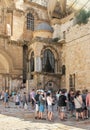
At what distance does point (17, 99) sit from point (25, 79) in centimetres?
965

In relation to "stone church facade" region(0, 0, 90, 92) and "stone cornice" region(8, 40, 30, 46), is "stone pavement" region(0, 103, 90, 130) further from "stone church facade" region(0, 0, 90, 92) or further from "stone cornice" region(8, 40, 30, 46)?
"stone cornice" region(8, 40, 30, 46)

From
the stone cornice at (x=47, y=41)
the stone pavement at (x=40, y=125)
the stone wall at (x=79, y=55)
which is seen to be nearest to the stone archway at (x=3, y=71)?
the stone cornice at (x=47, y=41)

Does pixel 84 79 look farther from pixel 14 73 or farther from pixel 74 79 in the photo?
pixel 14 73

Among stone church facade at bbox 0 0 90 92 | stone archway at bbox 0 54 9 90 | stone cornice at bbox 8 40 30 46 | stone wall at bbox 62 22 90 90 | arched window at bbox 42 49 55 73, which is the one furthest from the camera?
stone cornice at bbox 8 40 30 46

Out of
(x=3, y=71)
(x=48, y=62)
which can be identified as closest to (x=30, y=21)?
(x=48, y=62)

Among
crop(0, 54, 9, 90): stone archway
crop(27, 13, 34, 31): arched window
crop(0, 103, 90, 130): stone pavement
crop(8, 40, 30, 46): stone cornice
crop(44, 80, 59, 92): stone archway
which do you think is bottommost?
crop(0, 103, 90, 130): stone pavement

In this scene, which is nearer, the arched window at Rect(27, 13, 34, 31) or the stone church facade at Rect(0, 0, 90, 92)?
the stone church facade at Rect(0, 0, 90, 92)

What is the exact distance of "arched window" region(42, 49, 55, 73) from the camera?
27.5 m

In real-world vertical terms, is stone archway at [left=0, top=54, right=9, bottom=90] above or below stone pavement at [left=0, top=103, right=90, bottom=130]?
above

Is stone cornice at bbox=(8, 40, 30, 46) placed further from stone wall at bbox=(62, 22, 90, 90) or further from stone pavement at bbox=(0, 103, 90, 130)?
stone pavement at bbox=(0, 103, 90, 130)

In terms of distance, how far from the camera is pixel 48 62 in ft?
91.7

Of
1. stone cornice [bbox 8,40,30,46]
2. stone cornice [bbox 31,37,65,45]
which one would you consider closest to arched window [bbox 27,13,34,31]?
stone cornice [bbox 8,40,30,46]

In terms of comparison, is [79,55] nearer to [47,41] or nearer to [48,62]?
[48,62]

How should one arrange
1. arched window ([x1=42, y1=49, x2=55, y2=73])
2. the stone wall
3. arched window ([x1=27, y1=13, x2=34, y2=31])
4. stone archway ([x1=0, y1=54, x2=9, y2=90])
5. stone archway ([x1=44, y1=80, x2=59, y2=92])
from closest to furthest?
1. the stone wall
2. stone archway ([x1=44, y1=80, x2=59, y2=92])
3. stone archway ([x1=0, y1=54, x2=9, y2=90])
4. arched window ([x1=42, y1=49, x2=55, y2=73])
5. arched window ([x1=27, y1=13, x2=34, y2=31])
